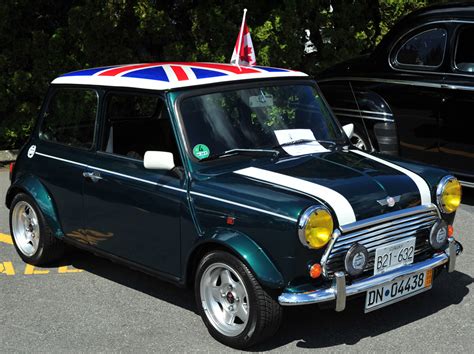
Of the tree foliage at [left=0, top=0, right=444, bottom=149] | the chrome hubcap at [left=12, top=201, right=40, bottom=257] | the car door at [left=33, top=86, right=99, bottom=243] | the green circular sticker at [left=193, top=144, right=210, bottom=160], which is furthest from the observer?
the tree foliage at [left=0, top=0, right=444, bottom=149]

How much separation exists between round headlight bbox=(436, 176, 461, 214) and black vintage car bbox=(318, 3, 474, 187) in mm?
2705

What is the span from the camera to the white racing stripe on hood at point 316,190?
436cm

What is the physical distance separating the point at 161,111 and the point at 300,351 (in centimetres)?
202

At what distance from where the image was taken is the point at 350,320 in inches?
197

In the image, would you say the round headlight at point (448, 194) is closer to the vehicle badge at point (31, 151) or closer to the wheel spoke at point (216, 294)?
the wheel spoke at point (216, 294)

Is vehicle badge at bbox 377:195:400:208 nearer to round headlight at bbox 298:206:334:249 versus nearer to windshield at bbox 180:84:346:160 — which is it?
round headlight at bbox 298:206:334:249

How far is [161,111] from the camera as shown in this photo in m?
5.63

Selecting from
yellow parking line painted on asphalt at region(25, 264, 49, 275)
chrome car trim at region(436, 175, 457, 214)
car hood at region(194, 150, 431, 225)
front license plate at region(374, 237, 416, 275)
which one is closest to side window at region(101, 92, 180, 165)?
car hood at region(194, 150, 431, 225)

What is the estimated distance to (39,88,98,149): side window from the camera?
5746mm

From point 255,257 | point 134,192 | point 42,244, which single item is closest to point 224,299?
point 255,257

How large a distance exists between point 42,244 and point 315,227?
2.68m

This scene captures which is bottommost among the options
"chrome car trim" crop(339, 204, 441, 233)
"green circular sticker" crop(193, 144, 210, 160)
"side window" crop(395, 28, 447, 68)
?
"chrome car trim" crop(339, 204, 441, 233)

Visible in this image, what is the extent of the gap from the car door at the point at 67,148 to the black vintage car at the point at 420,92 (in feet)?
10.9

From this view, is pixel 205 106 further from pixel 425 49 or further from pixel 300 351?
pixel 425 49
